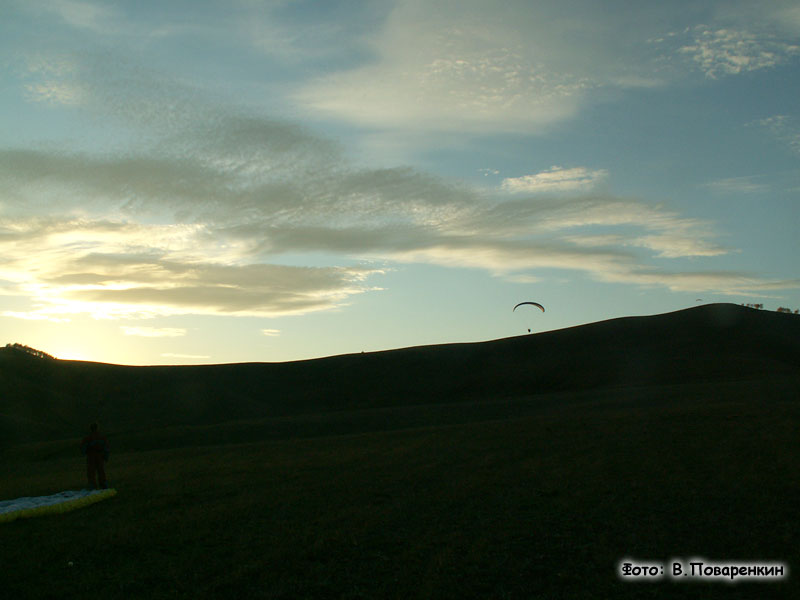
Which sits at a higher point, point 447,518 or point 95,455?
point 95,455

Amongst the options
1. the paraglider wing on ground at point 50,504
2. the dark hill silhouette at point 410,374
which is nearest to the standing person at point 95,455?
the paraglider wing on ground at point 50,504

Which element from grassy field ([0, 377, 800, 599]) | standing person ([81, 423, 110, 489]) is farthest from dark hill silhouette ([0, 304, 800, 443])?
standing person ([81, 423, 110, 489])

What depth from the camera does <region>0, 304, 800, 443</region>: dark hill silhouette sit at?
242ft

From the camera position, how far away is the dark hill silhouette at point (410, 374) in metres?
73.8

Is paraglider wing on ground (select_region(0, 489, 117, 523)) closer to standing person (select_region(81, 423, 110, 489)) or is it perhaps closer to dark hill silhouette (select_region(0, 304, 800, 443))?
standing person (select_region(81, 423, 110, 489))

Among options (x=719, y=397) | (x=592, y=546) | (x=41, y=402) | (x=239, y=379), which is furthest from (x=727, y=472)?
(x=239, y=379)

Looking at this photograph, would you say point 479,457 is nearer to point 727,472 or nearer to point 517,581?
point 727,472

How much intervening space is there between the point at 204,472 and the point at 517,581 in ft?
64.4

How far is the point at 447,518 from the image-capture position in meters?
16.8

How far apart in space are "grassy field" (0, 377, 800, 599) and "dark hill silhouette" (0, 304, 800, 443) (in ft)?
130

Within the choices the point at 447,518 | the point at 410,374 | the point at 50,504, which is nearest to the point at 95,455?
the point at 50,504

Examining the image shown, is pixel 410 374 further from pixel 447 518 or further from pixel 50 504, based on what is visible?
pixel 447 518

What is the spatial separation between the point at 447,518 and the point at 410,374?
83.5 m

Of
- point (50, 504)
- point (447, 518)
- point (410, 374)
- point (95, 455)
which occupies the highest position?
point (410, 374)
